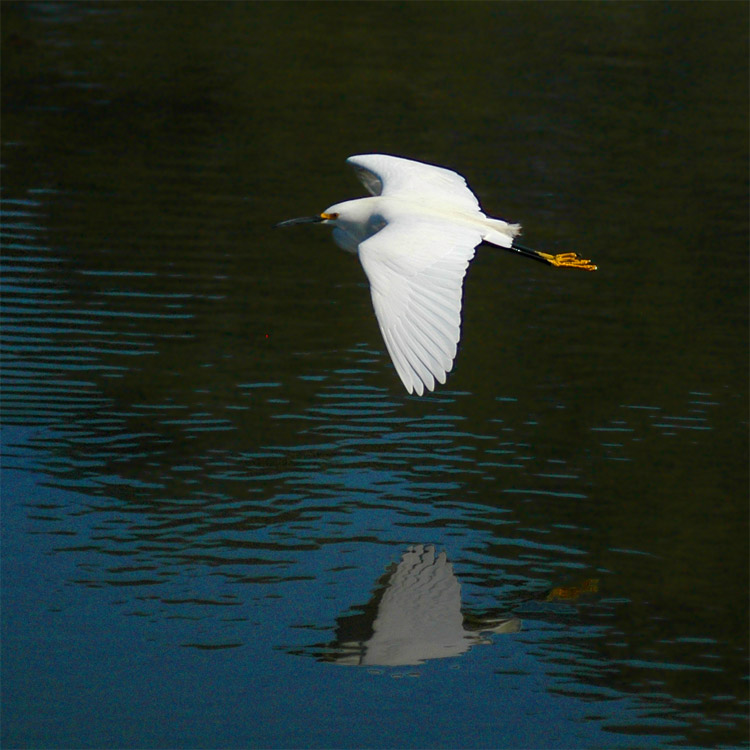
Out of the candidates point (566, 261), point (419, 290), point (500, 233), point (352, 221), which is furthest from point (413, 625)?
point (566, 261)

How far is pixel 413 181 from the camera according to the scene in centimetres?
704

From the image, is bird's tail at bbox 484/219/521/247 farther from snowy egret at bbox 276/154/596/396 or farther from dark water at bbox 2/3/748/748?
dark water at bbox 2/3/748/748

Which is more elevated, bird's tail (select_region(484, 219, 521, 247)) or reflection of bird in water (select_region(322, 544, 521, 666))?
bird's tail (select_region(484, 219, 521, 247))

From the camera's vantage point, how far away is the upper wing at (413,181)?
6767 millimetres

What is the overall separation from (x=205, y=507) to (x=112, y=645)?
3.72 ft

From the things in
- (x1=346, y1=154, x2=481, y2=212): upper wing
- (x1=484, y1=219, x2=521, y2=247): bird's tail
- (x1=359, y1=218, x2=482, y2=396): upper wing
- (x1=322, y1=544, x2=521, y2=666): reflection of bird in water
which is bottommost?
(x1=322, y1=544, x2=521, y2=666): reflection of bird in water

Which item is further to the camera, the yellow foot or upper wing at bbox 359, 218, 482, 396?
the yellow foot

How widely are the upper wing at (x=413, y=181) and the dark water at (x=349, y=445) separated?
1054 millimetres

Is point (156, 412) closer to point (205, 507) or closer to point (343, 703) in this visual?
point (205, 507)

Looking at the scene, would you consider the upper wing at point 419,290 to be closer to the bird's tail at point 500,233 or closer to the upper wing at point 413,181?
the bird's tail at point 500,233

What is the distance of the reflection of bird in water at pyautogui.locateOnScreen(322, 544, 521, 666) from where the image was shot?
195 inches

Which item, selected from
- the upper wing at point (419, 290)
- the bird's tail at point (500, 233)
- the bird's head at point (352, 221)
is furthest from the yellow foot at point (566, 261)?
the upper wing at point (419, 290)

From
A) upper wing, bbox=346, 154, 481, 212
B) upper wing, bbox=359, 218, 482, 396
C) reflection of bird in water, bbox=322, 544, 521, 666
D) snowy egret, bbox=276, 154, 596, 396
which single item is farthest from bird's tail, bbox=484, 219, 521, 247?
reflection of bird in water, bbox=322, 544, 521, 666

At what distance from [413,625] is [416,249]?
1452 mm
